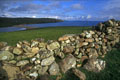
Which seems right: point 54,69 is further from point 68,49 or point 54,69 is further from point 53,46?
point 68,49

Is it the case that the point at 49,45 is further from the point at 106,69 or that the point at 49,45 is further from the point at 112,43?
the point at 112,43

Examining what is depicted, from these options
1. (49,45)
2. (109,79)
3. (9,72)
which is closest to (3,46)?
(9,72)

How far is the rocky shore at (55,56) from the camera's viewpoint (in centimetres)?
567

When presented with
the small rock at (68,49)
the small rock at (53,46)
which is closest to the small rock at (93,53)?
the small rock at (68,49)

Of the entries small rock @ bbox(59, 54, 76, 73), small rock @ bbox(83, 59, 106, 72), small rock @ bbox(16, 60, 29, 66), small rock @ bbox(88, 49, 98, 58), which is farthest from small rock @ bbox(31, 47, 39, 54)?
small rock @ bbox(88, 49, 98, 58)

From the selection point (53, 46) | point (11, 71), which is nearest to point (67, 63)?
point (53, 46)

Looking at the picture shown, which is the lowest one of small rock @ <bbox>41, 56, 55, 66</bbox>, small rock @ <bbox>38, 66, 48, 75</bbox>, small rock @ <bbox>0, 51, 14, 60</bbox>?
small rock @ <bbox>38, 66, 48, 75</bbox>

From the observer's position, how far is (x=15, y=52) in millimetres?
6520

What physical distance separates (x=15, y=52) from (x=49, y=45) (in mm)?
2192

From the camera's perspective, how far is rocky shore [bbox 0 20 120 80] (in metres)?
5.67

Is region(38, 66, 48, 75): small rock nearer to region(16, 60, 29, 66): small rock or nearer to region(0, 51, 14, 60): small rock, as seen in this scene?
region(16, 60, 29, 66): small rock

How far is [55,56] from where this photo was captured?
23.5 ft

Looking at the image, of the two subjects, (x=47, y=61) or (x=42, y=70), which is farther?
(x=47, y=61)

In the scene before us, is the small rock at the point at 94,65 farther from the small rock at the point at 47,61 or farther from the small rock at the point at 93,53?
the small rock at the point at 47,61
